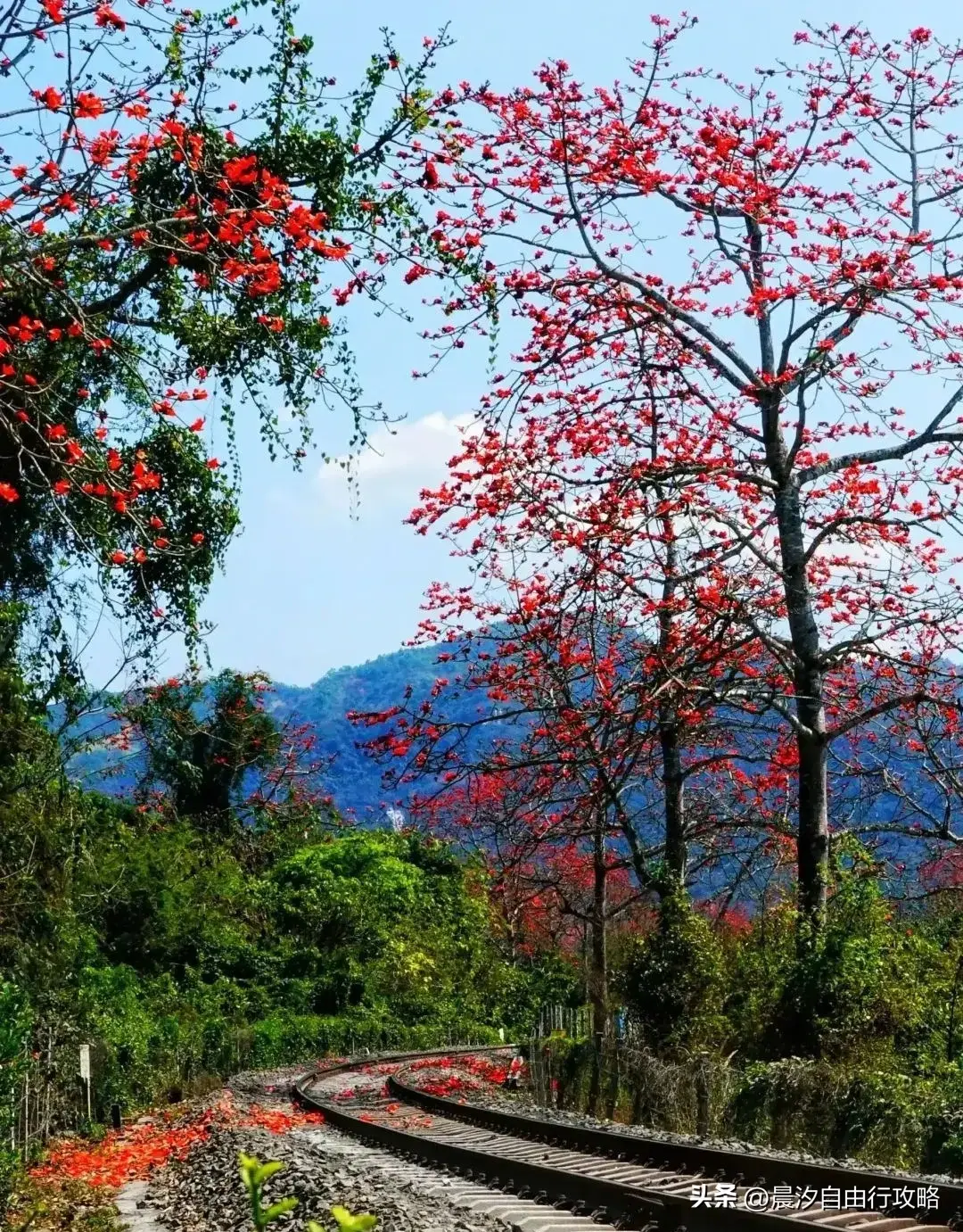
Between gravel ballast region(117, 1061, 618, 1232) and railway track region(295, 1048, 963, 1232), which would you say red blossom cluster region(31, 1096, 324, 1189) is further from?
railway track region(295, 1048, 963, 1232)

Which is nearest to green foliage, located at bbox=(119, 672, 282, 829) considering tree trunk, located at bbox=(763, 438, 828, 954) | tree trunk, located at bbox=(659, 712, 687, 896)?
tree trunk, located at bbox=(659, 712, 687, 896)

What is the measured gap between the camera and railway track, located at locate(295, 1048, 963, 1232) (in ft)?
23.5

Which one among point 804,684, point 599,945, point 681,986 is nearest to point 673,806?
point 681,986

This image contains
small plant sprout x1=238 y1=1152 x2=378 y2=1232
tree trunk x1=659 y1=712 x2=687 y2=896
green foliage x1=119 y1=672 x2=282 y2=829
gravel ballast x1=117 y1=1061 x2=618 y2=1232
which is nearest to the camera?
small plant sprout x1=238 y1=1152 x2=378 y2=1232

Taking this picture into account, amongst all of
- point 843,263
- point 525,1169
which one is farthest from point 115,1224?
point 843,263

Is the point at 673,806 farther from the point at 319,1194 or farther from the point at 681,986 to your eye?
the point at 319,1194

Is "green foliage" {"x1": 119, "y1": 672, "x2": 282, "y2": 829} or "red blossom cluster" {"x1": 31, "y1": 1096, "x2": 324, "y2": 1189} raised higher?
"green foliage" {"x1": 119, "y1": 672, "x2": 282, "y2": 829}

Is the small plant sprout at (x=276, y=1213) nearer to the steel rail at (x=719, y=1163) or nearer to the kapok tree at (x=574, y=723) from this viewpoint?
the steel rail at (x=719, y=1163)

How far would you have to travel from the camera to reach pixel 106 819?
106 feet

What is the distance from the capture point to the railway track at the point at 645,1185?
7.16 metres

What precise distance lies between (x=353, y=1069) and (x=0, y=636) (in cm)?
1473

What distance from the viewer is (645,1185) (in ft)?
29.5

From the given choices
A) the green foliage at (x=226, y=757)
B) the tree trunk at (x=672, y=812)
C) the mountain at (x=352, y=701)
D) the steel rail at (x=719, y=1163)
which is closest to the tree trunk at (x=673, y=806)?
the tree trunk at (x=672, y=812)

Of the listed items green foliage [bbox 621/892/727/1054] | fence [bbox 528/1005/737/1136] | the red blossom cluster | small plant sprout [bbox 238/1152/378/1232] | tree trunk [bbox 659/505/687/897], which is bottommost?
the red blossom cluster
